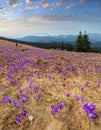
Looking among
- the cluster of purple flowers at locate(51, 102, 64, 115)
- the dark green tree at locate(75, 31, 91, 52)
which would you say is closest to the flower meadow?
the cluster of purple flowers at locate(51, 102, 64, 115)

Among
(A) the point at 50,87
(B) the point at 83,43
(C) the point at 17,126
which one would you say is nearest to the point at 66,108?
(C) the point at 17,126

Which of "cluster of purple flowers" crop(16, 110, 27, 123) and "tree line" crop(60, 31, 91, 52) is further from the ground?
"tree line" crop(60, 31, 91, 52)

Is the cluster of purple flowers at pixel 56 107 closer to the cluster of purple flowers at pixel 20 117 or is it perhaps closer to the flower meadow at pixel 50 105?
the flower meadow at pixel 50 105

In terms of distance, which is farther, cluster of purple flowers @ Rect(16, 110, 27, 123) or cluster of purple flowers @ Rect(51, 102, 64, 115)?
cluster of purple flowers @ Rect(51, 102, 64, 115)

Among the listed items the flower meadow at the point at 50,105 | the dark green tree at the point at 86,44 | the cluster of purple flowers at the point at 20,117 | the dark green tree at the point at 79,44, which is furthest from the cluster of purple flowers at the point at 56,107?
the dark green tree at the point at 86,44

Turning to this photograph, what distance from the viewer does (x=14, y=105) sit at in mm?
6199

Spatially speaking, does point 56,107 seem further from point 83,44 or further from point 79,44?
point 83,44

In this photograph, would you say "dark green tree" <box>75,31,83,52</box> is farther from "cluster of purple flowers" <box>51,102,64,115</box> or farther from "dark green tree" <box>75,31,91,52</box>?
"cluster of purple flowers" <box>51,102,64,115</box>

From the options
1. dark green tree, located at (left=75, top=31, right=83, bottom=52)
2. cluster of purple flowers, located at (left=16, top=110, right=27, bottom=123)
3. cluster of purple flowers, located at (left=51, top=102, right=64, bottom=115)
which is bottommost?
cluster of purple flowers, located at (left=16, top=110, right=27, bottom=123)

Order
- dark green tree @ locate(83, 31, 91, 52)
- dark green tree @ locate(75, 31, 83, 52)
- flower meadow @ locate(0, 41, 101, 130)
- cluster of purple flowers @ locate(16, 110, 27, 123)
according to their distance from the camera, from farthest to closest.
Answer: dark green tree @ locate(83, 31, 91, 52) → dark green tree @ locate(75, 31, 83, 52) → cluster of purple flowers @ locate(16, 110, 27, 123) → flower meadow @ locate(0, 41, 101, 130)

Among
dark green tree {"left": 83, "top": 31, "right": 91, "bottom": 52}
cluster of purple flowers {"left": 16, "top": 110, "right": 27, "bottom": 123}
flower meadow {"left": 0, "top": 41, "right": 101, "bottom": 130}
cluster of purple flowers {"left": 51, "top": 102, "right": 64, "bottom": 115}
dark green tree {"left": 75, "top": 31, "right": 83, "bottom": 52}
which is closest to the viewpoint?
flower meadow {"left": 0, "top": 41, "right": 101, "bottom": 130}

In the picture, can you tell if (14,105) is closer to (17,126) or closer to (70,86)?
(17,126)

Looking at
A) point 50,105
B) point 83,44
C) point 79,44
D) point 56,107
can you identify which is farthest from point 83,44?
point 56,107

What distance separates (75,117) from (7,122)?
2.21 meters
